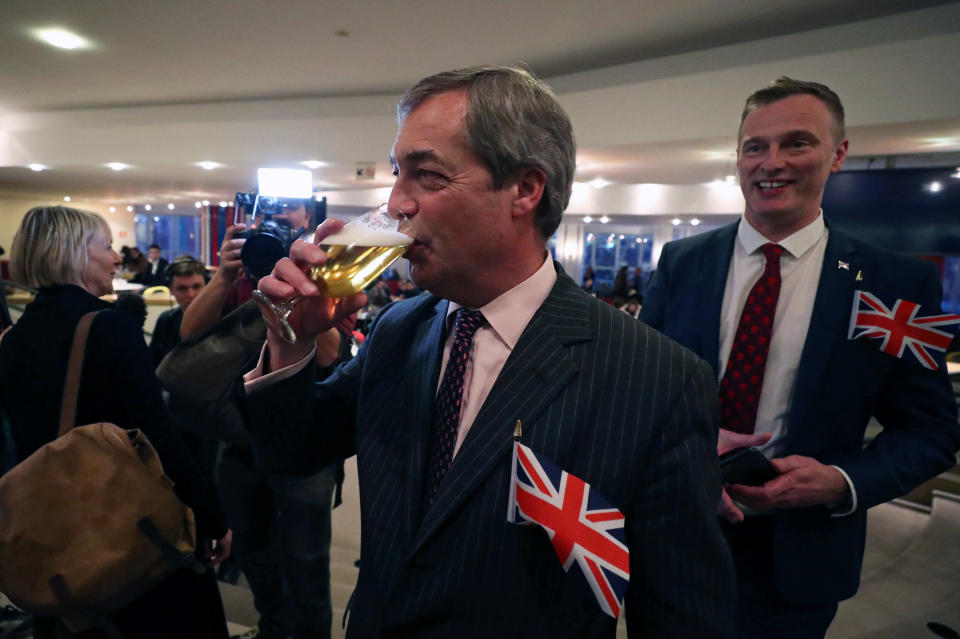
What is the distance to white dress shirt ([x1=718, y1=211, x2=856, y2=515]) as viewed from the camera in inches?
52.7

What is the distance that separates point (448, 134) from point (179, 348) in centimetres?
78

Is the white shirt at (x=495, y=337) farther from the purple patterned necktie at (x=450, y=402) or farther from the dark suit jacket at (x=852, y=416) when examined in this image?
the dark suit jacket at (x=852, y=416)

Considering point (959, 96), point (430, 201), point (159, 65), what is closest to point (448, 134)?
point (430, 201)

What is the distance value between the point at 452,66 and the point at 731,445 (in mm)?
4756

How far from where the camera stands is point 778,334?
136 cm

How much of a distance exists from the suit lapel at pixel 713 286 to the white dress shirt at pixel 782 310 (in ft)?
0.11

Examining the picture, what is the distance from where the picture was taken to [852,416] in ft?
4.24

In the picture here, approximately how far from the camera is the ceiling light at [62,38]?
14.8 ft

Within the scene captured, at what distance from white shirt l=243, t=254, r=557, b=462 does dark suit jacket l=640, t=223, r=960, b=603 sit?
71 centimetres

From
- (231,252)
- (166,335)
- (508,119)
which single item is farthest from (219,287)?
(508,119)

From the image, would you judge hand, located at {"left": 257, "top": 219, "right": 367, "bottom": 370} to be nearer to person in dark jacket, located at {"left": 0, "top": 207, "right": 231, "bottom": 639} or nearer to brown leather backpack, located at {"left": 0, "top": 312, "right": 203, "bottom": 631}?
brown leather backpack, located at {"left": 0, "top": 312, "right": 203, "bottom": 631}

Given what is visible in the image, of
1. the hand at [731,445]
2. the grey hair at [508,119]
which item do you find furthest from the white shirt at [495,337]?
the hand at [731,445]

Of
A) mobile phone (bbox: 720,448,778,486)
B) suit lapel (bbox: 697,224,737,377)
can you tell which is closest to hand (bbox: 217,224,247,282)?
suit lapel (bbox: 697,224,737,377)

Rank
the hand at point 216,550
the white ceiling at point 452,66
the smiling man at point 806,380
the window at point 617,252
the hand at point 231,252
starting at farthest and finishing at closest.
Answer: the window at point 617,252 < the white ceiling at point 452,66 < the hand at point 231,252 < the hand at point 216,550 < the smiling man at point 806,380
